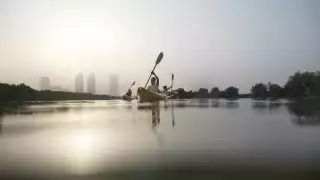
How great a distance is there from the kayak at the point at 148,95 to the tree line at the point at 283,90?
0.12 metres

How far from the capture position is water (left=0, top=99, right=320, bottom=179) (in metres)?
2.61

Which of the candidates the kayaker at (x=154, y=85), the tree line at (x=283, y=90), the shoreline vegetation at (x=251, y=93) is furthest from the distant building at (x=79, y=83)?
the tree line at (x=283, y=90)

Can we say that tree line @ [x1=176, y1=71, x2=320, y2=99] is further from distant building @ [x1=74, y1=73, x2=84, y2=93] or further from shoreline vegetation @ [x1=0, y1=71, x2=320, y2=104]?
distant building @ [x1=74, y1=73, x2=84, y2=93]

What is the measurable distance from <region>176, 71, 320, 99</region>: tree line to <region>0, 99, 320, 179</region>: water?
5cm

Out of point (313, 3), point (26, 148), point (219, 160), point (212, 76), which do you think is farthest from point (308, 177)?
point (26, 148)

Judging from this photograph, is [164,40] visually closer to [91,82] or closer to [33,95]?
[91,82]

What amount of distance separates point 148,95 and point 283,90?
0.88 meters

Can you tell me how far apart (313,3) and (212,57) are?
72 centimetres

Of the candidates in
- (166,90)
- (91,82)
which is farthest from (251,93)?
(91,82)

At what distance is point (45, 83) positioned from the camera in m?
2.75

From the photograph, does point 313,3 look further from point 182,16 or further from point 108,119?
point 108,119

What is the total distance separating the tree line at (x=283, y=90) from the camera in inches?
109

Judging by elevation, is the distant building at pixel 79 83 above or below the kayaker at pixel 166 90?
above

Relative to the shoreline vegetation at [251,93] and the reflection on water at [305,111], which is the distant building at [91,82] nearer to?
the shoreline vegetation at [251,93]
